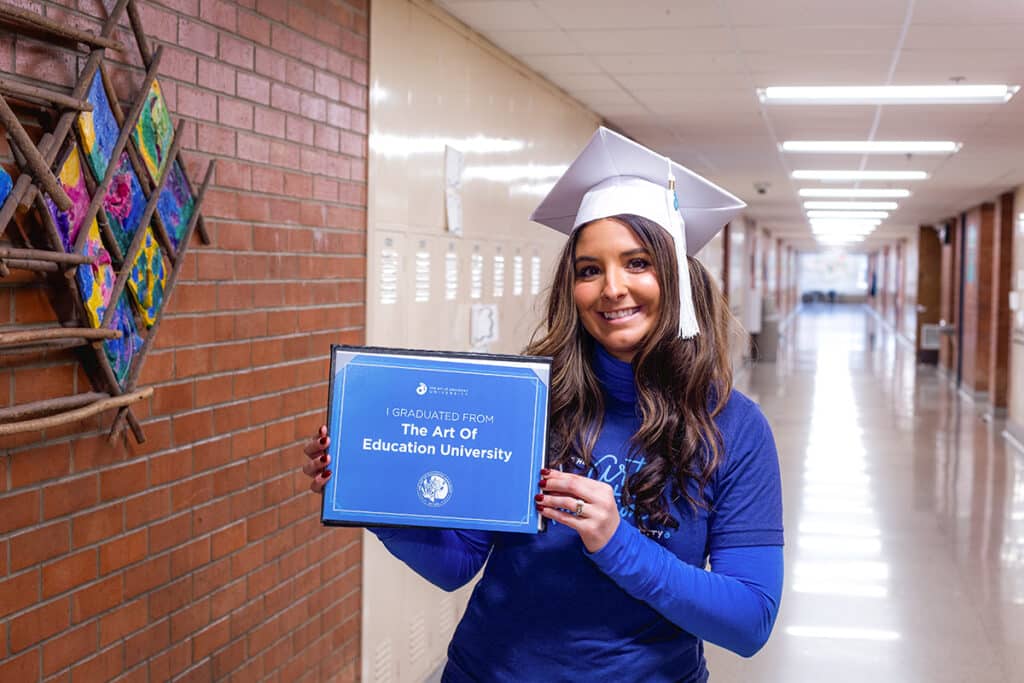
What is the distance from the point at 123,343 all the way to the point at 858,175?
383 inches

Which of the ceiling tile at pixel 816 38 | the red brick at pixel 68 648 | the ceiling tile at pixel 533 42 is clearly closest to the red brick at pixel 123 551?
the red brick at pixel 68 648

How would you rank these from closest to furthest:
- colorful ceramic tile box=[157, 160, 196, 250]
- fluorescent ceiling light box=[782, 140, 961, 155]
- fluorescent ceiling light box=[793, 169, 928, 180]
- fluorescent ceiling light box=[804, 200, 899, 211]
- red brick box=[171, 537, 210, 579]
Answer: colorful ceramic tile box=[157, 160, 196, 250] → red brick box=[171, 537, 210, 579] → fluorescent ceiling light box=[782, 140, 961, 155] → fluorescent ceiling light box=[793, 169, 928, 180] → fluorescent ceiling light box=[804, 200, 899, 211]

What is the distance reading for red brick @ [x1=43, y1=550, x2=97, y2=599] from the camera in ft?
7.08

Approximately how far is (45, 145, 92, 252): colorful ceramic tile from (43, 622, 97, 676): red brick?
2.62 feet

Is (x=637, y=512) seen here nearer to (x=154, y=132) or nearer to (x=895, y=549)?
(x=154, y=132)

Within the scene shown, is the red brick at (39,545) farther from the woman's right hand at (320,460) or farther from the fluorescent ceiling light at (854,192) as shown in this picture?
the fluorescent ceiling light at (854,192)

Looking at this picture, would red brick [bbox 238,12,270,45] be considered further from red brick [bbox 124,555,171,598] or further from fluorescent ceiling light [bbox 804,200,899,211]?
fluorescent ceiling light [bbox 804,200,899,211]

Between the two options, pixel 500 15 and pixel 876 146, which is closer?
pixel 500 15

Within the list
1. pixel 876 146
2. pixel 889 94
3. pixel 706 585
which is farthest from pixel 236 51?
pixel 876 146

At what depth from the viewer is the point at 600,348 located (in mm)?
1697

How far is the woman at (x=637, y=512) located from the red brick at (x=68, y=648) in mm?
983

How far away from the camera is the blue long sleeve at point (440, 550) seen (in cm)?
161

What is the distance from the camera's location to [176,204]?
2586 mm

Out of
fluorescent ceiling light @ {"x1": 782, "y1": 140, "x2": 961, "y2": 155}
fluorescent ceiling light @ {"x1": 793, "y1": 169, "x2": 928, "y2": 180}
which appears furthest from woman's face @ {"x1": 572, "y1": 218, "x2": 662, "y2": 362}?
fluorescent ceiling light @ {"x1": 793, "y1": 169, "x2": 928, "y2": 180}
